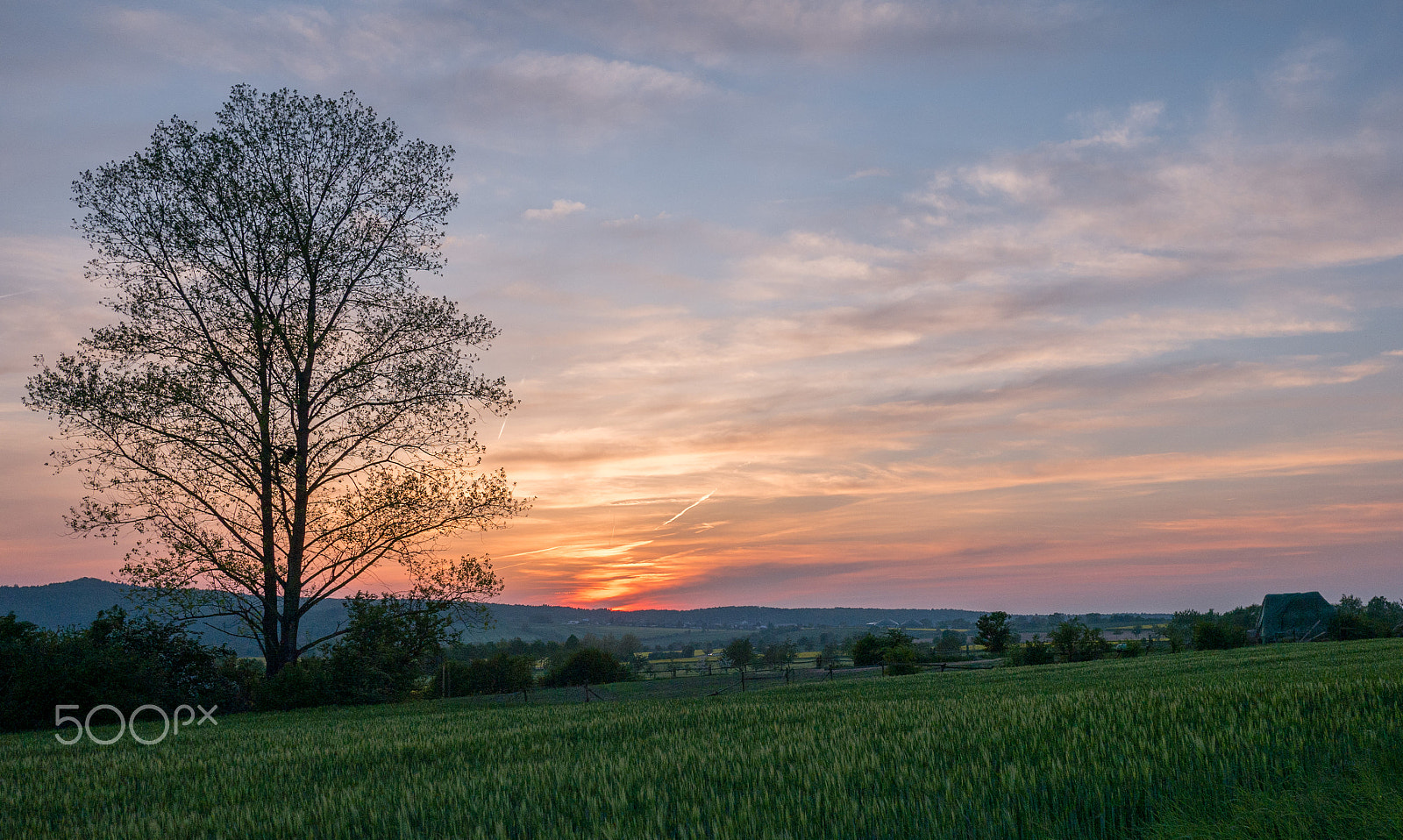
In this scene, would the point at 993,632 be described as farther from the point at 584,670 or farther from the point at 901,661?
the point at 584,670

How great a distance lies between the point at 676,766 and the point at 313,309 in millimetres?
25603

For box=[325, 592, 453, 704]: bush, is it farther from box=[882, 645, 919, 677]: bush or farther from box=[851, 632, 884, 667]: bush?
box=[851, 632, 884, 667]: bush

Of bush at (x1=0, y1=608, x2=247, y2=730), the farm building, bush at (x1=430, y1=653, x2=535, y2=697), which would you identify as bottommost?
the farm building

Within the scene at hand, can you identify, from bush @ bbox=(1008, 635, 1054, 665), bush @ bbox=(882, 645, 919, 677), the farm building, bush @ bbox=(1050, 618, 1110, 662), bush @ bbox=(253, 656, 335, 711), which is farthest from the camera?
the farm building

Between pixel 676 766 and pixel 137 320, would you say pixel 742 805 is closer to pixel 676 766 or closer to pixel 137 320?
pixel 676 766

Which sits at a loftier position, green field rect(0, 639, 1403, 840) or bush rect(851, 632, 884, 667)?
green field rect(0, 639, 1403, 840)

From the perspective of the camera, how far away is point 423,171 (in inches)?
1150

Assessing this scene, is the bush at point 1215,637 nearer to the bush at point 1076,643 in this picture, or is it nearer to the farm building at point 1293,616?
the bush at point 1076,643

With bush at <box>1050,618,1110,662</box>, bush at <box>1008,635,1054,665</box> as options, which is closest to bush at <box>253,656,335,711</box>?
bush at <box>1008,635,1054,665</box>

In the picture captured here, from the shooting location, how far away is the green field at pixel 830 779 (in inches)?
188

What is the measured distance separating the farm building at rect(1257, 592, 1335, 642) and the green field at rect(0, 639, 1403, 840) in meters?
71.4

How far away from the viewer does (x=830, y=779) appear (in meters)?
5.90

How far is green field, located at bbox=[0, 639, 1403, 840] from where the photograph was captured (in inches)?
188

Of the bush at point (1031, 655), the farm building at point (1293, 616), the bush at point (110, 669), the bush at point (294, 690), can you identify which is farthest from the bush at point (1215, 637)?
the bush at point (110, 669)
